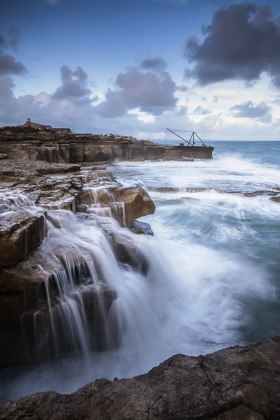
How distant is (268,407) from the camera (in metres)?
1.92

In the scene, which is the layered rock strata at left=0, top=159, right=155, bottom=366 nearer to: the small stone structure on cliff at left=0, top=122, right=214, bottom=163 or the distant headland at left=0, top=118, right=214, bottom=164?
the distant headland at left=0, top=118, right=214, bottom=164

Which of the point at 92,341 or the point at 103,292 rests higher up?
the point at 103,292

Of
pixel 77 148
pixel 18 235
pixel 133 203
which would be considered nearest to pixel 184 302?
pixel 133 203

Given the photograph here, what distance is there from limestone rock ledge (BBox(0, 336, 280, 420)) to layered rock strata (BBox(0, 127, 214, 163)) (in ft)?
42.5

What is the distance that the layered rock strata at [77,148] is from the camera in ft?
53.8

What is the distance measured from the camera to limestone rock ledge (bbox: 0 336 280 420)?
6.29ft

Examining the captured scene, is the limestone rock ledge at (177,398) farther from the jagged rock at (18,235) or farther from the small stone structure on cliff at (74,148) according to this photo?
the small stone structure on cliff at (74,148)

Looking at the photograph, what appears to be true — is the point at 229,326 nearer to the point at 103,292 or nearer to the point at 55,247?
the point at 103,292

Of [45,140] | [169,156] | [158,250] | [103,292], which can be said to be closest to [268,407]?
[103,292]

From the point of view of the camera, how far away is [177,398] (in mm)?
2049

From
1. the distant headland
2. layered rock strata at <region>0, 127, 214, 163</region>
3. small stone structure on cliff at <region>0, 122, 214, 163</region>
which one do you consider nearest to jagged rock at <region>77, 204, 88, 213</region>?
the distant headland

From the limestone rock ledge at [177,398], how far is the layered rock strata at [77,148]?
42.5ft

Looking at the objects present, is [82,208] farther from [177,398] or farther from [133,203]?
[177,398]

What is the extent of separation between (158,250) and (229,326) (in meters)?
3.06
